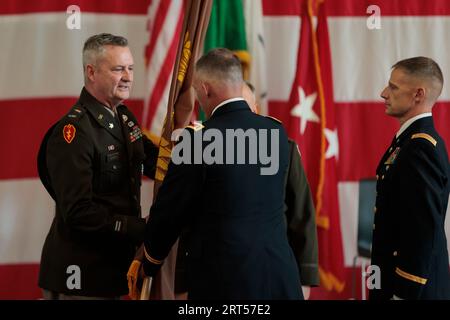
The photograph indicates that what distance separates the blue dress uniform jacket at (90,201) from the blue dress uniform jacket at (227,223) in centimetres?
28

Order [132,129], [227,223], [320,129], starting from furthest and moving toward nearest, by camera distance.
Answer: [320,129]
[132,129]
[227,223]

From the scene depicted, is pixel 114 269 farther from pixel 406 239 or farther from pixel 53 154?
pixel 406 239

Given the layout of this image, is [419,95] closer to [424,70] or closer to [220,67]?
[424,70]

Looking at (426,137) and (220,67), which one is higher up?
(220,67)

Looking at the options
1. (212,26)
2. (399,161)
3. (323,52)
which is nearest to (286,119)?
(323,52)

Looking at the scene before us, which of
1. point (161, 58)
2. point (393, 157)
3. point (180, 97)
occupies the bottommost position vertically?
point (393, 157)

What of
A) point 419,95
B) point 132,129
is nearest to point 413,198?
point 419,95

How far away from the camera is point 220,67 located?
2.05 meters

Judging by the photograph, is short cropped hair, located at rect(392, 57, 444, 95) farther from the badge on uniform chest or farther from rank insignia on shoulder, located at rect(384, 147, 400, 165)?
the badge on uniform chest

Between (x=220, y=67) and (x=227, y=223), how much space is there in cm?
49

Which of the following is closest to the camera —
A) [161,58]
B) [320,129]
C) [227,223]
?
[227,223]

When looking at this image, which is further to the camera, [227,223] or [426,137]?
[426,137]

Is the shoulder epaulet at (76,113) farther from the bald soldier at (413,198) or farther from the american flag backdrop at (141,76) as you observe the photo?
the american flag backdrop at (141,76)

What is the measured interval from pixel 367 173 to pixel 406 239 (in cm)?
160
